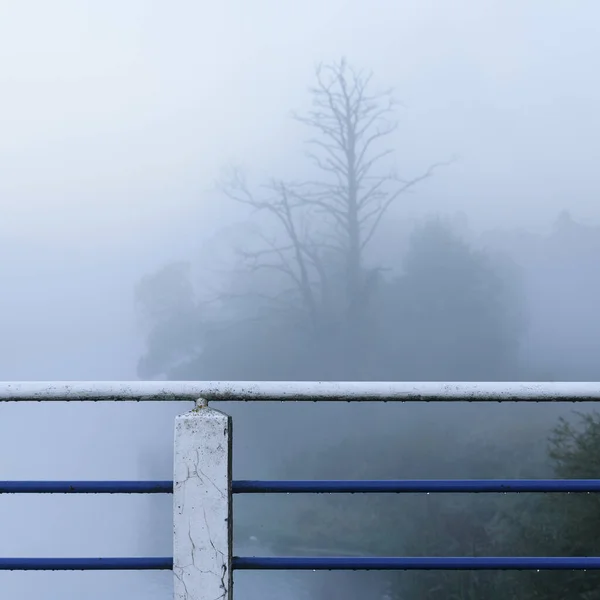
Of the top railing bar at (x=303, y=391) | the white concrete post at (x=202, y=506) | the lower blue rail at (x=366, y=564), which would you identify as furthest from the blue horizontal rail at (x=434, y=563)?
the top railing bar at (x=303, y=391)

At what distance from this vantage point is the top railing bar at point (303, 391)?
62.3 inches

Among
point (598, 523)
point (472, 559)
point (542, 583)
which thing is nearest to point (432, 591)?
point (542, 583)

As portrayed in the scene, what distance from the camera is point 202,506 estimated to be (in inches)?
64.4

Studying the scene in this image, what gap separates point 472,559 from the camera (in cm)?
163

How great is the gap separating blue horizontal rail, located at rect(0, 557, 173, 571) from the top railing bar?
39 cm

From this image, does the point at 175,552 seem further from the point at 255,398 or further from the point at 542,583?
the point at 542,583

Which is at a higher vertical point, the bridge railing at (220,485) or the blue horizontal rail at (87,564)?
the bridge railing at (220,485)

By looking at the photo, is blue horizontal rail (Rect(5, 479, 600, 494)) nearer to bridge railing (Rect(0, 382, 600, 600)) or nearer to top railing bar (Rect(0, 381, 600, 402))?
bridge railing (Rect(0, 382, 600, 600))

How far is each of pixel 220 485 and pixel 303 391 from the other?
0.30 m

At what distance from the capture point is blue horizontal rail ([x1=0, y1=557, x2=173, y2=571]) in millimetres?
1651

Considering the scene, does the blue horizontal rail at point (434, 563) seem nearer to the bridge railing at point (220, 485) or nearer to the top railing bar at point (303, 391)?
the bridge railing at point (220, 485)

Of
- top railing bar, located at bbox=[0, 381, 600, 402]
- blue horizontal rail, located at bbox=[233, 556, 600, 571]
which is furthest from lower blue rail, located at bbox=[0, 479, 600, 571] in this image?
top railing bar, located at bbox=[0, 381, 600, 402]

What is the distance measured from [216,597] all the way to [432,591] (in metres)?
4.75

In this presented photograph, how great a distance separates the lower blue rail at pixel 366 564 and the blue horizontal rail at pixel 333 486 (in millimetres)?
153
